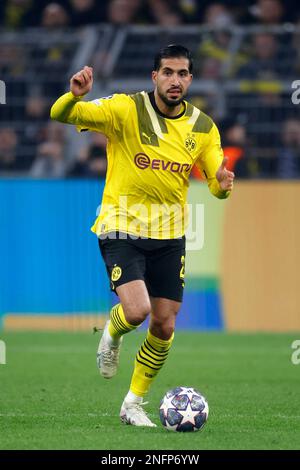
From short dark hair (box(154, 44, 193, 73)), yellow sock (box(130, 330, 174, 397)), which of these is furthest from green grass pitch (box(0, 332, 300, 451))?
short dark hair (box(154, 44, 193, 73))

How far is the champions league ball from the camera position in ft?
26.2

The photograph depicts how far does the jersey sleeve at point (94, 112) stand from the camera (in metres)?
8.21

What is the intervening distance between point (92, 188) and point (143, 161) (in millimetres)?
8899

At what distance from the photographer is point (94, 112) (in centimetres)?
840

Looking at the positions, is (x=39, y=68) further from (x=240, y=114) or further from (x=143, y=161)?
(x=143, y=161)

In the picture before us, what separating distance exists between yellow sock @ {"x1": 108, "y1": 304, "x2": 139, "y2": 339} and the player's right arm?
4.37ft

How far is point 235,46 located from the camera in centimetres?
1841
